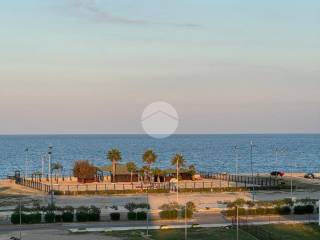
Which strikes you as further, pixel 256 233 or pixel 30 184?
pixel 30 184

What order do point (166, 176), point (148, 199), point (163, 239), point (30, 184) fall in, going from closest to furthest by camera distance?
point (163, 239) < point (148, 199) < point (30, 184) < point (166, 176)

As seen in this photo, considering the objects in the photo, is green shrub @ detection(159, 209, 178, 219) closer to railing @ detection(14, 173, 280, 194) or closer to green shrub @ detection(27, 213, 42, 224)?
green shrub @ detection(27, 213, 42, 224)

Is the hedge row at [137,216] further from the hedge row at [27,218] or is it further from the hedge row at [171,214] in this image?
the hedge row at [27,218]

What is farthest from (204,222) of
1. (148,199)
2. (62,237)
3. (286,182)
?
(286,182)

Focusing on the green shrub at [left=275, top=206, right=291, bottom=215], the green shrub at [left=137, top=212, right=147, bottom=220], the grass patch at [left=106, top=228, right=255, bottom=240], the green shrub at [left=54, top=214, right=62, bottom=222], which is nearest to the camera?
the grass patch at [left=106, top=228, right=255, bottom=240]

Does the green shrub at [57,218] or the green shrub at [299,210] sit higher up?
the green shrub at [299,210]

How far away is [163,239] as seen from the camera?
48.4 metres

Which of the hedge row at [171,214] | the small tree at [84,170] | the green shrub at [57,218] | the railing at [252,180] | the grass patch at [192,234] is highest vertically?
the small tree at [84,170]

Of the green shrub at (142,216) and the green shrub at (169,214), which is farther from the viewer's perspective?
the green shrub at (142,216)

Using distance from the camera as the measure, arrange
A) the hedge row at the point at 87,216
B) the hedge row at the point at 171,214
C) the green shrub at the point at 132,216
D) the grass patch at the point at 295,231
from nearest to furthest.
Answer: the grass patch at the point at 295,231 → the hedge row at the point at 87,216 → the hedge row at the point at 171,214 → the green shrub at the point at 132,216

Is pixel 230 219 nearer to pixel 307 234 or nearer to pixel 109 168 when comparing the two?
pixel 307 234

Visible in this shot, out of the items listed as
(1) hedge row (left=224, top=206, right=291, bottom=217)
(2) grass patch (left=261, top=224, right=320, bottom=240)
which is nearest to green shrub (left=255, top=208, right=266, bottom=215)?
(1) hedge row (left=224, top=206, right=291, bottom=217)

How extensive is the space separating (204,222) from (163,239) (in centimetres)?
1063

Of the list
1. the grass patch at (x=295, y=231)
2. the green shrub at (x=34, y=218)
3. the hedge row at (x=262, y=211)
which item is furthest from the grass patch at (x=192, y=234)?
the hedge row at (x=262, y=211)
